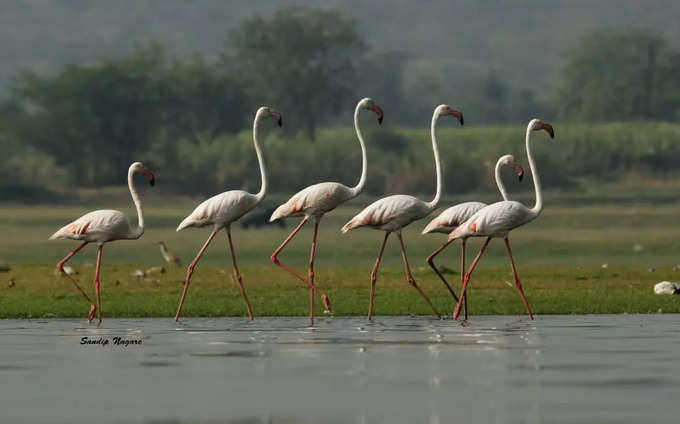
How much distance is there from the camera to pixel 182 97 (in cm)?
10412

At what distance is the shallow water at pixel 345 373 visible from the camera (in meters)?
13.5

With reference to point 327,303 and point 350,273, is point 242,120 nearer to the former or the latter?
point 350,273

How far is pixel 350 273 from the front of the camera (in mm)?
34156

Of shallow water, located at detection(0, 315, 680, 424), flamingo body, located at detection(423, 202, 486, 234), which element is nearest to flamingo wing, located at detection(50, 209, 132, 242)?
shallow water, located at detection(0, 315, 680, 424)

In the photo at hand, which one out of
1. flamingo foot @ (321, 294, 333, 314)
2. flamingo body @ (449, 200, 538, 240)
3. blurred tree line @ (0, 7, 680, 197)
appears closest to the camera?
flamingo body @ (449, 200, 538, 240)

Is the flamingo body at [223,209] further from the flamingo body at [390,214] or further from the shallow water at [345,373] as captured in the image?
the shallow water at [345,373]

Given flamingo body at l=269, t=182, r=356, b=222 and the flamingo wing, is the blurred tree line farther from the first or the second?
flamingo body at l=269, t=182, r=356, b=222

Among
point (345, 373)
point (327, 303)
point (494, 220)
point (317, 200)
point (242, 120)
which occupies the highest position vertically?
point (242, 120)

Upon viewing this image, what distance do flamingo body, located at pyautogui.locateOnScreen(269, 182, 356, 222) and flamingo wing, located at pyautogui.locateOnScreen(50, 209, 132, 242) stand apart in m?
2.10

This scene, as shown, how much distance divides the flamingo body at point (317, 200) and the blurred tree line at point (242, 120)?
52479 mm

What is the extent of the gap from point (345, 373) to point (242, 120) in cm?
9193

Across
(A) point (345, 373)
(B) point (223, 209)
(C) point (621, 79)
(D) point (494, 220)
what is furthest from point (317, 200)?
(C) point (621, 79)

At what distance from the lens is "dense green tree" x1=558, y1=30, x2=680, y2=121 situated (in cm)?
13788

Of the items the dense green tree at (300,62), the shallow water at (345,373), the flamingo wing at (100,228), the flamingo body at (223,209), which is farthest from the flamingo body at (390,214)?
the dense green tree at (300,62)
